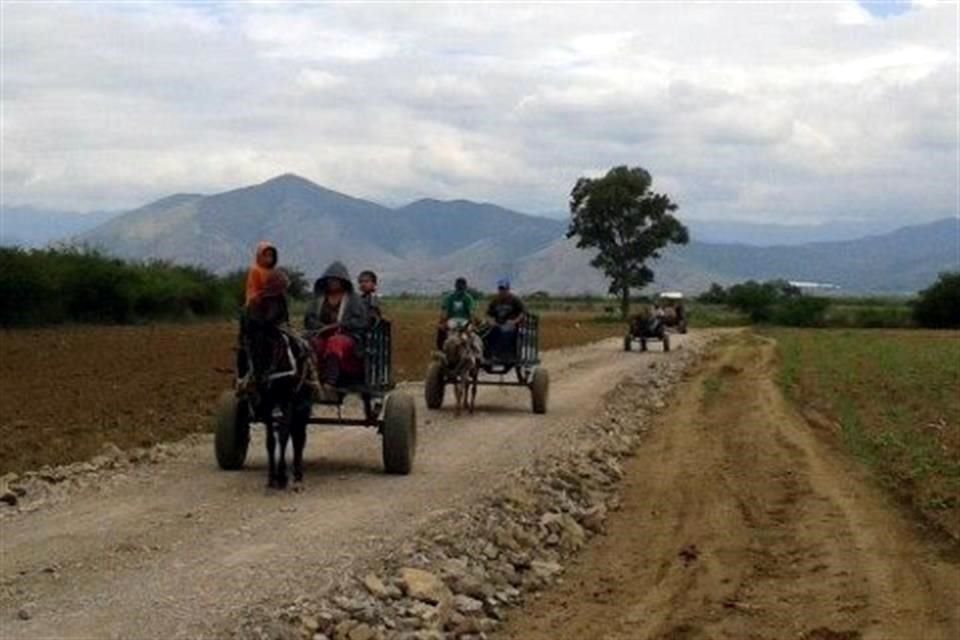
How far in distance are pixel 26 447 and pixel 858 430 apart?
12316mm

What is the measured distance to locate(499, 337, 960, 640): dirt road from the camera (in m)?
10.9

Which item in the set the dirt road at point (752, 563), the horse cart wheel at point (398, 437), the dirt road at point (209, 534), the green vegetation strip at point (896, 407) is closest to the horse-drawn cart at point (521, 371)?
the dirt road at point (209, 534)

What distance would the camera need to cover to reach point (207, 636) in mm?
9555

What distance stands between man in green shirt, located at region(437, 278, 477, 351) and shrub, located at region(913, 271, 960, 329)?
77.6 meters

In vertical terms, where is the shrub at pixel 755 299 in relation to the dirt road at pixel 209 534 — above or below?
above

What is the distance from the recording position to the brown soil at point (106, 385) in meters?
20.8

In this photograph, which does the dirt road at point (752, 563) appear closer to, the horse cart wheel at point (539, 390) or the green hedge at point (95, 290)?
the horse cart wheel at point (539, 390)

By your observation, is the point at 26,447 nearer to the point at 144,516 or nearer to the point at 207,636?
the point at 144,516

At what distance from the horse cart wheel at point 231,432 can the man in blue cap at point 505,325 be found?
30.1 feet

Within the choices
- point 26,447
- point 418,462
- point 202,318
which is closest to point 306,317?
point 418,462

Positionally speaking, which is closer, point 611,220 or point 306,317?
point 306,317

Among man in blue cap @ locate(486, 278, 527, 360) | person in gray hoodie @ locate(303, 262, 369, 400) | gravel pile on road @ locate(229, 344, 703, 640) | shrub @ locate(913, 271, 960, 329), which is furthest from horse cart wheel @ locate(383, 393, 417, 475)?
shrub @ locate(913, 271, 960, 329)

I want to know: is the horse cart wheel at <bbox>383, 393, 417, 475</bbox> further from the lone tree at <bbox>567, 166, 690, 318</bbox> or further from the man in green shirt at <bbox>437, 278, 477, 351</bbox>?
the lone tree at <bbox>567, 166, 690, 318</bbox>

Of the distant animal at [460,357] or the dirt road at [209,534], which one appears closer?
the dirt road at [209,534]
